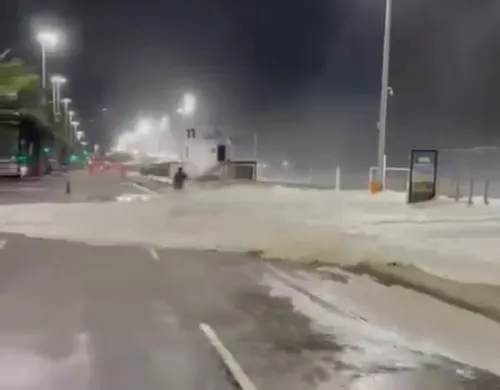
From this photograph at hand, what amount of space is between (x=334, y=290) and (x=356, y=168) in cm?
5697

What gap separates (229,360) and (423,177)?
2520cm

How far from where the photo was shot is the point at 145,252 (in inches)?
723

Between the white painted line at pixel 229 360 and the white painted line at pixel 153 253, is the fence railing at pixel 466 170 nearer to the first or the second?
the white painted line at pixel 153 253

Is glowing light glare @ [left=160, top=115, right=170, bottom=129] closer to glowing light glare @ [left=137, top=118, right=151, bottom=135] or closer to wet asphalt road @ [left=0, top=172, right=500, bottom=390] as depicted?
glowing light glare @ [left=137, top=118, right=151, bottom=135]

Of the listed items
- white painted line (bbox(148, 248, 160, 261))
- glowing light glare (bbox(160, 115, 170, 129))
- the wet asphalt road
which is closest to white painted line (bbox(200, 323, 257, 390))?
the wet asphalt road

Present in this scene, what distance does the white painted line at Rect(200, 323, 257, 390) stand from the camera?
782 centimetres

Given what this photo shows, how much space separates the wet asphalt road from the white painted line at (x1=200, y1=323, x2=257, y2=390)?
0.07 metres

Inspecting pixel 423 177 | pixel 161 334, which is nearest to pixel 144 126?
pixel 423 177

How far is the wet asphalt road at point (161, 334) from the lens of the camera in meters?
8.03

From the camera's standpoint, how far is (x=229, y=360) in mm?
8742

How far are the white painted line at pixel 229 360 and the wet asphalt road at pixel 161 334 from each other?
7 cm

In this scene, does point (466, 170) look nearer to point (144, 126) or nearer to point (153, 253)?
point (153, 253)

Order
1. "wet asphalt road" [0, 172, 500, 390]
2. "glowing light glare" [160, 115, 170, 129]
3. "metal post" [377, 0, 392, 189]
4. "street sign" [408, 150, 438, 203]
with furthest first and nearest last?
"glowing light glare" [160, 115, 170, 129] < "metal post" [377, 0, 392, 189] < "street sign" [408, 150, 438, 203] < "wet asphalt road" [0, 172, 500, 390]

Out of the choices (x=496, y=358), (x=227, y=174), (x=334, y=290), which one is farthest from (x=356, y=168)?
(x=496, y=358)
